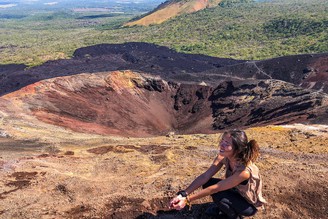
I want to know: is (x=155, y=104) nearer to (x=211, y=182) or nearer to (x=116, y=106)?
(x=116, y=106)

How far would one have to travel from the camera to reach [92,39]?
120 metres

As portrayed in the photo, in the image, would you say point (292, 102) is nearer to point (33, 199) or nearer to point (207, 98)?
point (207, 98)

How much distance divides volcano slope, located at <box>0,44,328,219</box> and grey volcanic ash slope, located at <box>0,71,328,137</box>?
0.41ft

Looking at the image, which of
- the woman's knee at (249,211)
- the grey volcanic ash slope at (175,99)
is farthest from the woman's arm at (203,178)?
the grey volcanic ash slope at (175,99)

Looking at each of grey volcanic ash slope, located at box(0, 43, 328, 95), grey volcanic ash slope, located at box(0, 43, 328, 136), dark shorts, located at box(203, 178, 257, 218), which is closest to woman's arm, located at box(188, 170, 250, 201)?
dark shorts, located at box(203, 178, 257, 218)

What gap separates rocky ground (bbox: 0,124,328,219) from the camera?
8664 mm

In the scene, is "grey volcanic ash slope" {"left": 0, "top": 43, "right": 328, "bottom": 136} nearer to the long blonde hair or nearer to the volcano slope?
the volcano slope

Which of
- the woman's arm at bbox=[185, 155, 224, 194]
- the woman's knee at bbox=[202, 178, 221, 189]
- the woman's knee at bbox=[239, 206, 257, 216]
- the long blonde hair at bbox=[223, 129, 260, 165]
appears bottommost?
the woman's knee at bbox=[239, 206, 257, 216]

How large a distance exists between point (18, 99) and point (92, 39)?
8832 cm

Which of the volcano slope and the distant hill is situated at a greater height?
the distant hill

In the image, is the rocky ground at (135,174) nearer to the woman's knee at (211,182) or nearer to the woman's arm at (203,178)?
the woman's knee at (211,182)

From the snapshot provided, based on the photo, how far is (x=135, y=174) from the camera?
48.1ft

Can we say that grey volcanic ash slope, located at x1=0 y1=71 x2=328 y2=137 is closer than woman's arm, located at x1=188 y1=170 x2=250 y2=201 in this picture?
No

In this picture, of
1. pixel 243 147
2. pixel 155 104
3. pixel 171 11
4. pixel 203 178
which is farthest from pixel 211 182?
pixel 171 11
